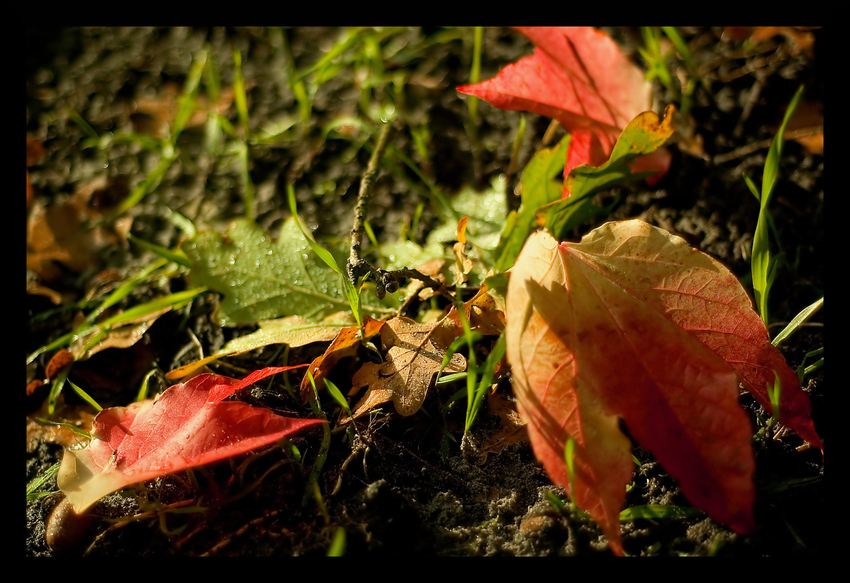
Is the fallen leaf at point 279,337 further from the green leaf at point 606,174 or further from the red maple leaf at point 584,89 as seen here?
the red maple leaf at point 584,89

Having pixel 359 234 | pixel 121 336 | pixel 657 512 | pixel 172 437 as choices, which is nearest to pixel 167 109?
pixel 121 336

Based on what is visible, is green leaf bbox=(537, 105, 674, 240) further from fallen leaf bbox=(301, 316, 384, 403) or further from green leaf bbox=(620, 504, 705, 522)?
green leaf bbox=(620, 504, 705, 522)

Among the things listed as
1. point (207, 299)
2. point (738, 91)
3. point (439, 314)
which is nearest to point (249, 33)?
point (207, 299)

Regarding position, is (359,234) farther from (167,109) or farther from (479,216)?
(167,109)

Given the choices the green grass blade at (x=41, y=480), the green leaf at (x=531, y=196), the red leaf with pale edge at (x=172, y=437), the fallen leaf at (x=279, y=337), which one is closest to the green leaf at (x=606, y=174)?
the green leaf at (x=531, y=196)

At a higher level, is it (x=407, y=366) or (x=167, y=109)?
(x=167, y=109)

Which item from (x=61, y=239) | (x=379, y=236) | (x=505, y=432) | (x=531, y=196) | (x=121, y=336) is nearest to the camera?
(x=505, y=432)

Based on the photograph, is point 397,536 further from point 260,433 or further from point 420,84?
point 420,84

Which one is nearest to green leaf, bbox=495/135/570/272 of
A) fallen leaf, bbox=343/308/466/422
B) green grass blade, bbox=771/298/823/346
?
fallen leaf, bbox=343/308/466/422
